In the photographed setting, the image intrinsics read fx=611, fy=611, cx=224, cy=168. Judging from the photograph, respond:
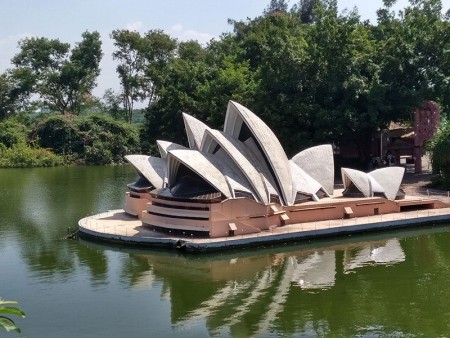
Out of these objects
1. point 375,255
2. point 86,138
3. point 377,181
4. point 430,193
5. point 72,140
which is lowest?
point 375,255

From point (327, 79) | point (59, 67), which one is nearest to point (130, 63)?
point (59, 67)

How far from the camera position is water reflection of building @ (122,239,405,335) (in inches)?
704

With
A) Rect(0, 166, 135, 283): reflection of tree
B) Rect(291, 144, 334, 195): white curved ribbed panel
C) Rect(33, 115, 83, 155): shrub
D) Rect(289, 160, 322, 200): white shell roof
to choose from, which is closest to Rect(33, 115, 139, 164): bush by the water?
Rect(33, 115, 83, 155): shrub

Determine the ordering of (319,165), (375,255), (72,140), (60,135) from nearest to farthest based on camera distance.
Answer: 1. (375,255)
2. (319,165)
3. (72,140)
4. (60,135)

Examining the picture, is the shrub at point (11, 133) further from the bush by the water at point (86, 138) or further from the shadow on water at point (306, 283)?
the shadow on water at point (306, 283)

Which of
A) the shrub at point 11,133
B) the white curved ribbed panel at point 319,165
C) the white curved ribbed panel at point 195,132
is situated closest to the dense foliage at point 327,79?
the white curved ribbed panel at point 319,165

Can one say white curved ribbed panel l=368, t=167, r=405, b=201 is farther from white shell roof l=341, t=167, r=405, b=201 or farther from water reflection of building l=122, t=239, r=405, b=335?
water reflection of building l=122, t=239, r=405, b=335

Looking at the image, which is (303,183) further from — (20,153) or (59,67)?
(59,67)

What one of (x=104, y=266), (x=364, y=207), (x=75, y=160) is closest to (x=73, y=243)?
(x=104, y=266)

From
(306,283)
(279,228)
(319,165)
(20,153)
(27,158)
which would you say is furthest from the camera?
(20,153)

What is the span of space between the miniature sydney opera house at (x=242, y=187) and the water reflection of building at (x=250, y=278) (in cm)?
207

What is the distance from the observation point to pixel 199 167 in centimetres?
2627

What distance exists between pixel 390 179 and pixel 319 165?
147 inches

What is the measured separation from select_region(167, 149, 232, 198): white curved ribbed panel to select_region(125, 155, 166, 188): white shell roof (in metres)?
3.02
